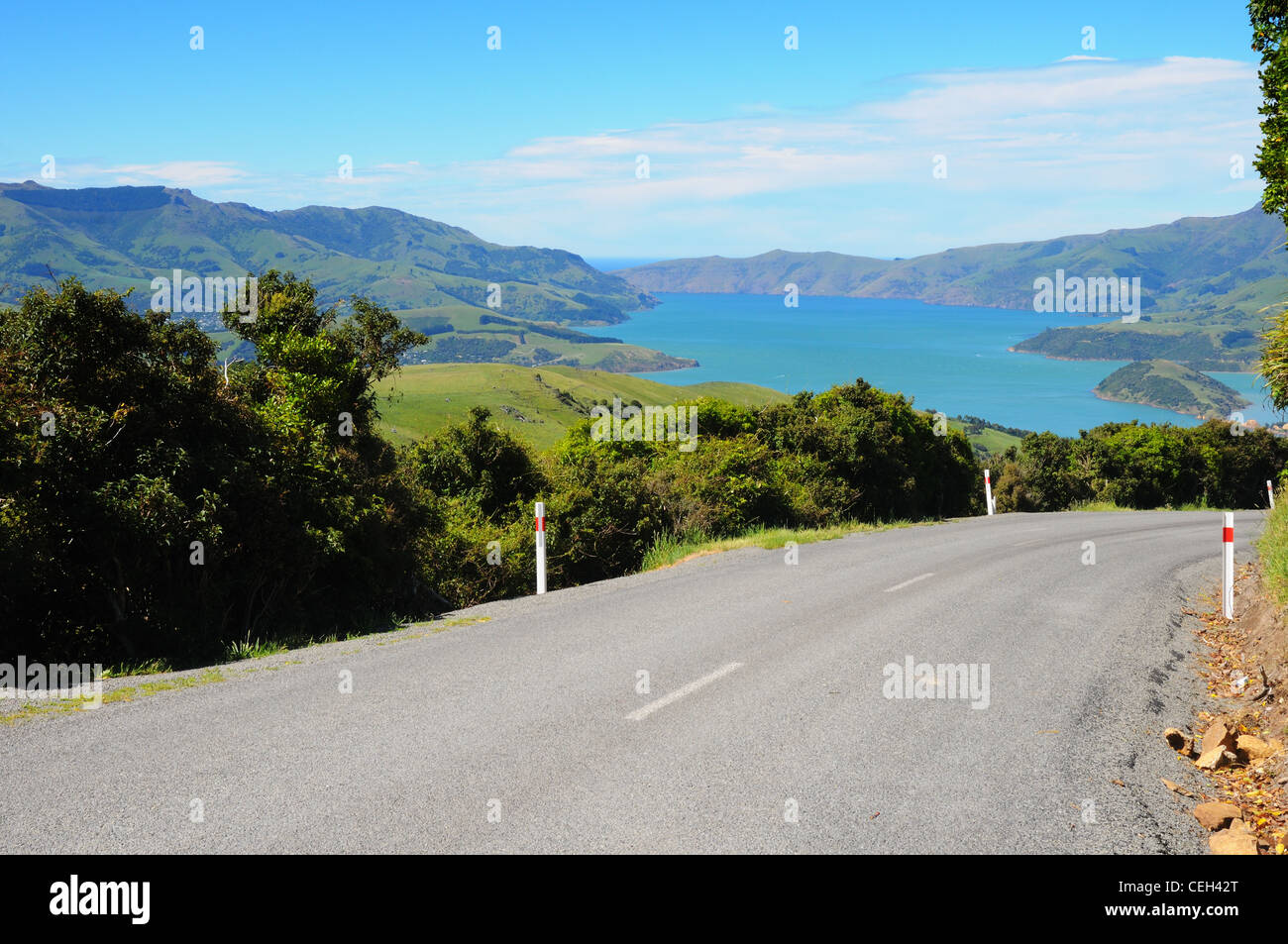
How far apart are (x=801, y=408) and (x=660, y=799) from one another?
25.3 metres

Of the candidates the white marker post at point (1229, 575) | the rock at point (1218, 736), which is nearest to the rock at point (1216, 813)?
the rock at point (1218, 736)

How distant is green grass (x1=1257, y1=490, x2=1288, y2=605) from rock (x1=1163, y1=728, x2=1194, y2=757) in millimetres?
3276

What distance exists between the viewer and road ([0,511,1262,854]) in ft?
15.3

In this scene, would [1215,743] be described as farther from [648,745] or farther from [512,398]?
[512,398]

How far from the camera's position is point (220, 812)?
4.74m

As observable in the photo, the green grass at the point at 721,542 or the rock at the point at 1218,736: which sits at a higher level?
the rock at the point at 1218,736

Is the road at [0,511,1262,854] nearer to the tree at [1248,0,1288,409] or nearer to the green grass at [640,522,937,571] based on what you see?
the tree at [1248,0,1288,409]

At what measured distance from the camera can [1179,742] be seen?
6379mm

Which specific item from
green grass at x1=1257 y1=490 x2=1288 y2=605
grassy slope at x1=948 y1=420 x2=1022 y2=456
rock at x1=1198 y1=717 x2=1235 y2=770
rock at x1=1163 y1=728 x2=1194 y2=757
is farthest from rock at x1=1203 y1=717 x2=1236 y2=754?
grassy slope at x1=948 y1=420 x2=1022 y2=456

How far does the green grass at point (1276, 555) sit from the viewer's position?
9.04 metres

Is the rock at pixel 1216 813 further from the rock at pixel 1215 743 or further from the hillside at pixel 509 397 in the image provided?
the hillside at pixel 509 397

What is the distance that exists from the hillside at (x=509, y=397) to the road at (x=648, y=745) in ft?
403

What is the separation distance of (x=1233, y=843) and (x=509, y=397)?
16559 cm

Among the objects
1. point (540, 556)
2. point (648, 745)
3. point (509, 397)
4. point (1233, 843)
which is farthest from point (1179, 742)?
point (509, 397)
